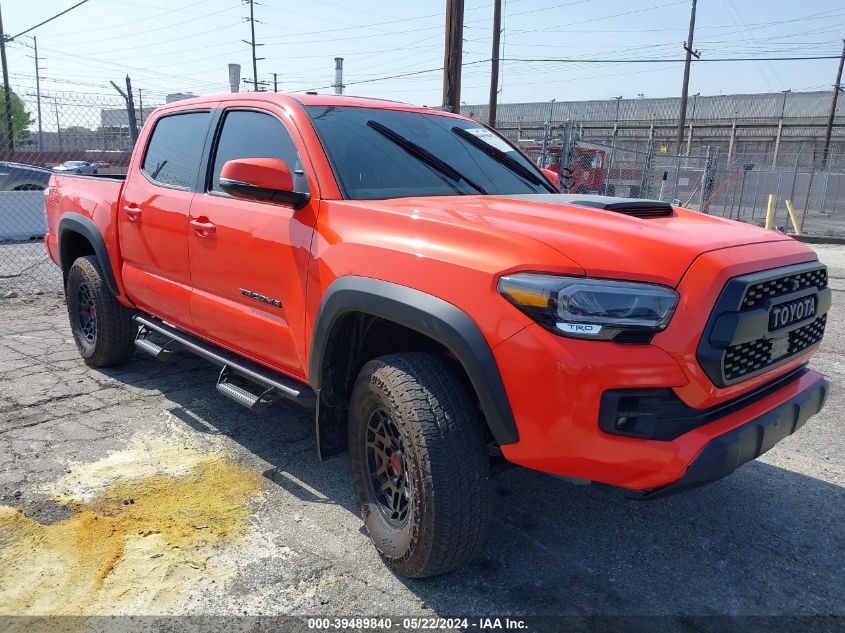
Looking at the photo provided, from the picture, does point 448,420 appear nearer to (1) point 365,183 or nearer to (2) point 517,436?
(2) point 517,436

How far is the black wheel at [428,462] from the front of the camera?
94.6 inches

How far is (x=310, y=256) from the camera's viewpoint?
296cm

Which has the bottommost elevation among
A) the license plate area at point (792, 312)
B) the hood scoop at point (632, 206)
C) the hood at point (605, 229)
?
the license plate area at point (792, 312)

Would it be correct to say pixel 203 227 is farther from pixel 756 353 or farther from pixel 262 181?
pixel 756 353

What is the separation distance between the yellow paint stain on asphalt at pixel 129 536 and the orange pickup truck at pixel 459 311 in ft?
1.66

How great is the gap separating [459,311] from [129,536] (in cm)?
185

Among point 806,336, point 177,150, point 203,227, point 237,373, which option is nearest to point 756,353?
point 806,336

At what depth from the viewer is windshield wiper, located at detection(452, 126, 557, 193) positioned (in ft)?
12.7

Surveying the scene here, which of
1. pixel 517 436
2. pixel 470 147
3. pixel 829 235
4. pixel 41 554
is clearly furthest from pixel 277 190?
pixel 829 235

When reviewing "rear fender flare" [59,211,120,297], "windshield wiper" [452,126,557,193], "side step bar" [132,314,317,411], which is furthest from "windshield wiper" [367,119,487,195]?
"rear fender flare" [59,211,120,297]

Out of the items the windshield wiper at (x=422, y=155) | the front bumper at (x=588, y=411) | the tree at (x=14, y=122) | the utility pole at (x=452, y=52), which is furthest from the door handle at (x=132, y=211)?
the tree at (x=14, y=122)

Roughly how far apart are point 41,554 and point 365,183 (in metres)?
2.14

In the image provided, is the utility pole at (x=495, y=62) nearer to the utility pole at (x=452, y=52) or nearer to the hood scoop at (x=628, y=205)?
the utility pole at (x=452, y=52)

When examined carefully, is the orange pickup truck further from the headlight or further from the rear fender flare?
the rear fender flare
